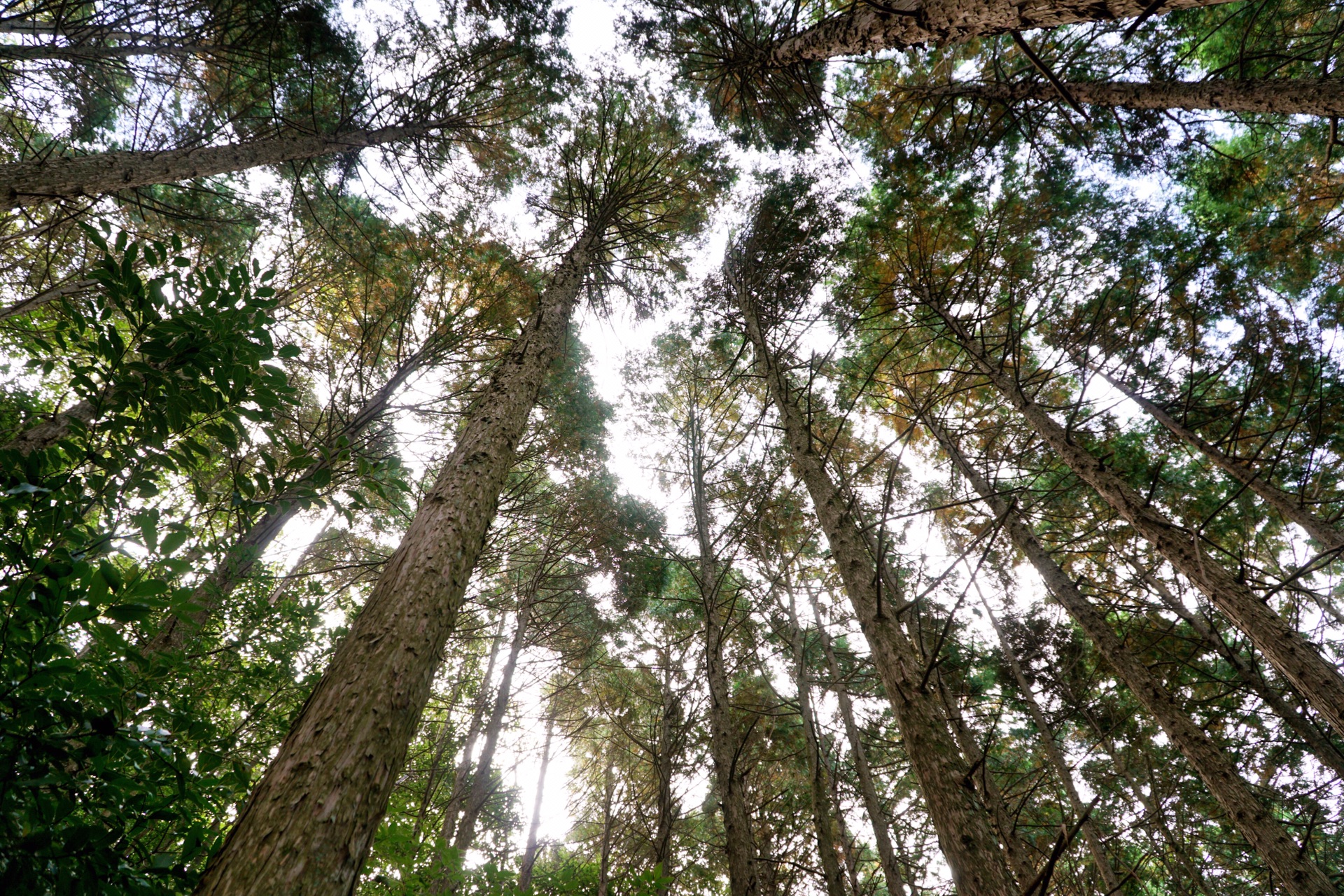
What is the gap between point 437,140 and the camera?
23.4 feet

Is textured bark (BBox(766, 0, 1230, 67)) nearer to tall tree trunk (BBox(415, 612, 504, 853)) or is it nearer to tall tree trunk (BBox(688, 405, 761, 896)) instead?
tall tree trunk (BBox(688, 405, 761, 896))

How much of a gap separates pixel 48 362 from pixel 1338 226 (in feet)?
47.4

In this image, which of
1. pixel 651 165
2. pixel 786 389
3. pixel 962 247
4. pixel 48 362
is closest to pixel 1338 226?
pixel 962 247

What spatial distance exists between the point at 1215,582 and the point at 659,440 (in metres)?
8.28

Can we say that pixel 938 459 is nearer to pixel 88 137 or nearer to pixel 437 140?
pixel 437 140

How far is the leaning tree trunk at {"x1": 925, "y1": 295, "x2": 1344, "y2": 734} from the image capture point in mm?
3553

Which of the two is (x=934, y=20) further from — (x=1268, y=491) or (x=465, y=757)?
(x=465, y=757)

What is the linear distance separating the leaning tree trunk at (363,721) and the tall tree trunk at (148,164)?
4.29m

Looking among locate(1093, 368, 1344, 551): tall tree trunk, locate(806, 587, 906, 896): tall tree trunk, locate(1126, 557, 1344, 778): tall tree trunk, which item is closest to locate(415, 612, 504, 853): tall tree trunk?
locate(806, 587, 906, 896): tall tree trunk

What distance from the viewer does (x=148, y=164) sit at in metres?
4.52

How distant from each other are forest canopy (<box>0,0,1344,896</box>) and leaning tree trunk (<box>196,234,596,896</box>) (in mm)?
14

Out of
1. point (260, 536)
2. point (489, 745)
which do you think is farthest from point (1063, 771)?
point (260, 536)

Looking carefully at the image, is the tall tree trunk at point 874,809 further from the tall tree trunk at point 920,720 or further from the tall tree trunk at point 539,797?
the tall tree trunk at point 539,797

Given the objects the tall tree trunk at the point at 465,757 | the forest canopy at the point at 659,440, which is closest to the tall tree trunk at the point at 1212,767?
the forest canopy at the point at 659,440
